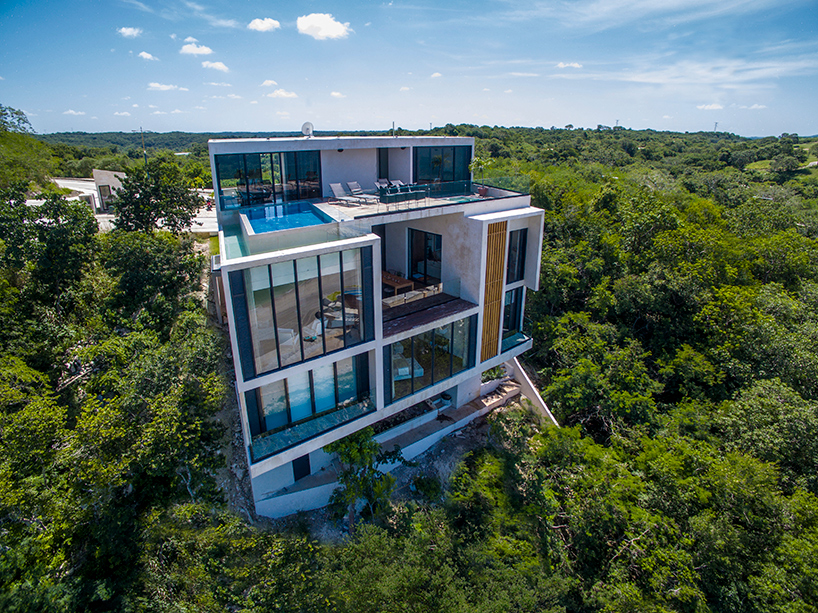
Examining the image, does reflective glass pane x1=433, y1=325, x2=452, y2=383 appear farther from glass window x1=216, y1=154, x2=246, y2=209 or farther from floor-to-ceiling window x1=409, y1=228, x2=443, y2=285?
glass window x1=216, y1=154, x2=246, y2=209

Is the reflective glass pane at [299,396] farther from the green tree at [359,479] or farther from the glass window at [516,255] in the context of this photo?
the glass window at [516,255]

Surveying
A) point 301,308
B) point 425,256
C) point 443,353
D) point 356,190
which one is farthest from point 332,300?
point 356,190

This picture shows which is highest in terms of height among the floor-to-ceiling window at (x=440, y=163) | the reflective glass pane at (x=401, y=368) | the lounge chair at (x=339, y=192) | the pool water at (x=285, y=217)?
the floor-to-ceiling window at (x=440, y=163)

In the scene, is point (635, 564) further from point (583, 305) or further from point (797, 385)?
point (583, 305)

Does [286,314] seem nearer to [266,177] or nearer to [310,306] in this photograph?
[310,306]

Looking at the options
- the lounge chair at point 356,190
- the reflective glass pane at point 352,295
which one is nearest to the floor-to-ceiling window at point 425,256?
the lounge chair at point 356,190

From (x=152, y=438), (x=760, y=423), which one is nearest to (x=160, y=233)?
(x=152, y=438)

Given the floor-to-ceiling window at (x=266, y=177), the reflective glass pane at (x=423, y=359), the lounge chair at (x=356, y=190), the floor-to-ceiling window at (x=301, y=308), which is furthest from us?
the lounge chair at (x=356, y=190)
